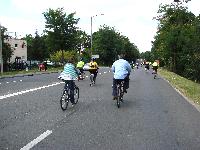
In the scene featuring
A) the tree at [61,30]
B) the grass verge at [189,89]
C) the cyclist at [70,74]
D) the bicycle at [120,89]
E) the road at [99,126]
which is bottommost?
the grass verge at [189,89]

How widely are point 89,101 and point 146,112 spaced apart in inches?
145

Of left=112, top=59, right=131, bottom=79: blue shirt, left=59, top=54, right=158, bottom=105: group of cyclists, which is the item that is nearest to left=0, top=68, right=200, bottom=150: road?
left=59, top=54, right=158, bottom=105: group of cyclists

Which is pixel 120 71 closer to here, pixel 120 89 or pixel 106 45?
pixel 120 89

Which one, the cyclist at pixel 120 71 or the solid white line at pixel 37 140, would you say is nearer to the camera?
the solid white line at pixel 37 140

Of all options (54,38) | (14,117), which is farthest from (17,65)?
(14,117)

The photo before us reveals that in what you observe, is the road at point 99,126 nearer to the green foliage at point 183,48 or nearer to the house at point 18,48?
the green foliage at point 183,48

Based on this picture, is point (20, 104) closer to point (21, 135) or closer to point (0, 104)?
point (0, 104)

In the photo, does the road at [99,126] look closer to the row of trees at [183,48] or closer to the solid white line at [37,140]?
the solid white line at [37,140]

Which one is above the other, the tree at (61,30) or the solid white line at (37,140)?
the tree at (61,30)

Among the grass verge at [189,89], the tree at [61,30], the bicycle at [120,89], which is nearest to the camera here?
the bicycle at [120,89]

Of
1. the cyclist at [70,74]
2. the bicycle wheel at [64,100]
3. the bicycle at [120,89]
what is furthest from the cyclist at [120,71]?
the bicycle wheel at [64,100]

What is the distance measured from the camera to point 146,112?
1259 cm

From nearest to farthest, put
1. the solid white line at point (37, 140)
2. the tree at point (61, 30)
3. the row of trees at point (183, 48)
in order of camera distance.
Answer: the solid white line at point (37, 140)
the row of trees at point (183, 48)
the tree at point (61, 30)

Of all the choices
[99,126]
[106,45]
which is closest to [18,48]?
[106,45]
